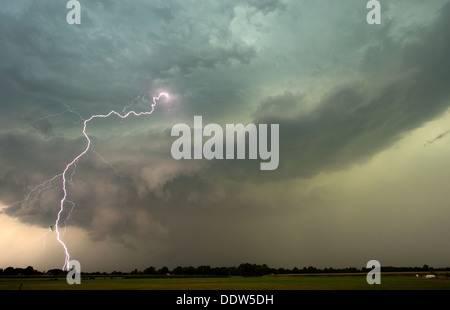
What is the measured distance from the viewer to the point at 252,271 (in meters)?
179
